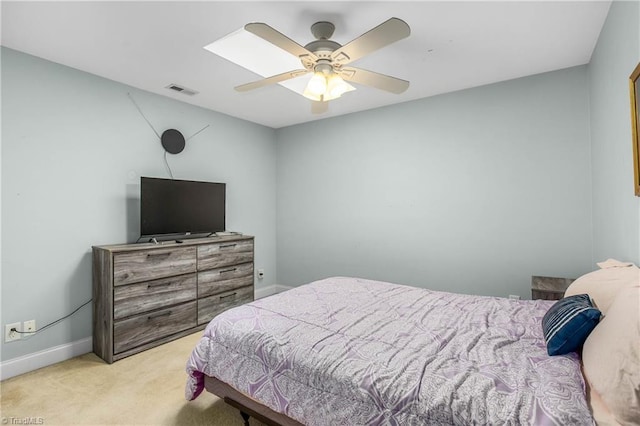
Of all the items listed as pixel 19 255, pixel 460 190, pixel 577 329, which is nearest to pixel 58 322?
pixel 19 255

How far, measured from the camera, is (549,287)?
2.50 meters

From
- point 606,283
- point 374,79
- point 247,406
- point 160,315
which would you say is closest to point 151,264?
point 160,315

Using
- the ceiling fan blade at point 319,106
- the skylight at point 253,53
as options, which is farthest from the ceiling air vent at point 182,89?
the ceiling fan blade at point 319,106

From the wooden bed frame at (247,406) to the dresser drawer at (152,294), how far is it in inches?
48.7

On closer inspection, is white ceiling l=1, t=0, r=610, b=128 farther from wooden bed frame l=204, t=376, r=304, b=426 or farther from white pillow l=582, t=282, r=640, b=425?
wooden bed frame l=204, t=376, r=304, b=426

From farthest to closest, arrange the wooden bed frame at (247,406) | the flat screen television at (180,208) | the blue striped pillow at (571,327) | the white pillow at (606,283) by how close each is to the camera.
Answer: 1. the flat screen television at (180,208)
2. the wooden bed frame at (247,406)
3. the white pillow at (606,283)
4. the blue striped pillow at (571,327)

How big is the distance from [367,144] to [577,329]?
2997 millimetres

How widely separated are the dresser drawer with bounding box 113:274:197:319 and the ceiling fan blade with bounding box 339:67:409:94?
94.0 inches

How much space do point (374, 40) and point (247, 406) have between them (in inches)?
84.1

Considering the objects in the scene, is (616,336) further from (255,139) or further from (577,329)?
(255,139)

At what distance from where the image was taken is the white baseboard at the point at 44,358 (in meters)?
2.37

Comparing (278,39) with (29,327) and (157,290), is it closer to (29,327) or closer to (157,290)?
(157,290)

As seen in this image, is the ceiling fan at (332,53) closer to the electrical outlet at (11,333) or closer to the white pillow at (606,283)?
the white pillow at (606,283)

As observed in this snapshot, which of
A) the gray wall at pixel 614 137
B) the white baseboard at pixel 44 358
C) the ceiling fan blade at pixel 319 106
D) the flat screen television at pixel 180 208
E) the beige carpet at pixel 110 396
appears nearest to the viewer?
the gray wall at pixel 614 137
